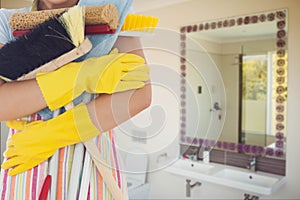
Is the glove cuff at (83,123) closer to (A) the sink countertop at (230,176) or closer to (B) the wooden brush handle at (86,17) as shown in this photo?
(B) the wooden brush handle at (86,17)

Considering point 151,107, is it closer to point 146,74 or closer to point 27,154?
point 146,74

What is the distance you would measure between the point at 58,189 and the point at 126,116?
156 mm

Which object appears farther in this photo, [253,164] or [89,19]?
[253,164]

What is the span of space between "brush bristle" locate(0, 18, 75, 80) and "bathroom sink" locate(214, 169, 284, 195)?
1669mm

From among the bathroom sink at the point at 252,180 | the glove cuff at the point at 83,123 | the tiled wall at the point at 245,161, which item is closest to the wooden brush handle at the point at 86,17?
the glove cuff at the point at 83,123

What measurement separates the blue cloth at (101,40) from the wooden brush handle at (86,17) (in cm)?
2

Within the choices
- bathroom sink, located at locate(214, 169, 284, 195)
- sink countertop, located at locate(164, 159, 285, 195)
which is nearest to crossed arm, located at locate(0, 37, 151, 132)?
sink countertop, located at locate(164, 159, 285, 195)

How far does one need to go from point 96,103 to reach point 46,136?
92 millimetres

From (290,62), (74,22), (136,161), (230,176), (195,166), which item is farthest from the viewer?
(195,166)

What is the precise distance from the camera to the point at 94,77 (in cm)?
35

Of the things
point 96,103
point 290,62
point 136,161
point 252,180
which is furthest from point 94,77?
point 252,180

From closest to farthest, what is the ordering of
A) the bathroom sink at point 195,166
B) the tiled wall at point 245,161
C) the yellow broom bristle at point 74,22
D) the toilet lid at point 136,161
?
the yellow broom bristle at point 74,22
the toilet lid at point 136,161
the tiled wall at point 245,161
the bathroom sink at point 195,166

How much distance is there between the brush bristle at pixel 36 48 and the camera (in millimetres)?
330

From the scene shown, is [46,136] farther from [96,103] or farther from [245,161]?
[245,161]
